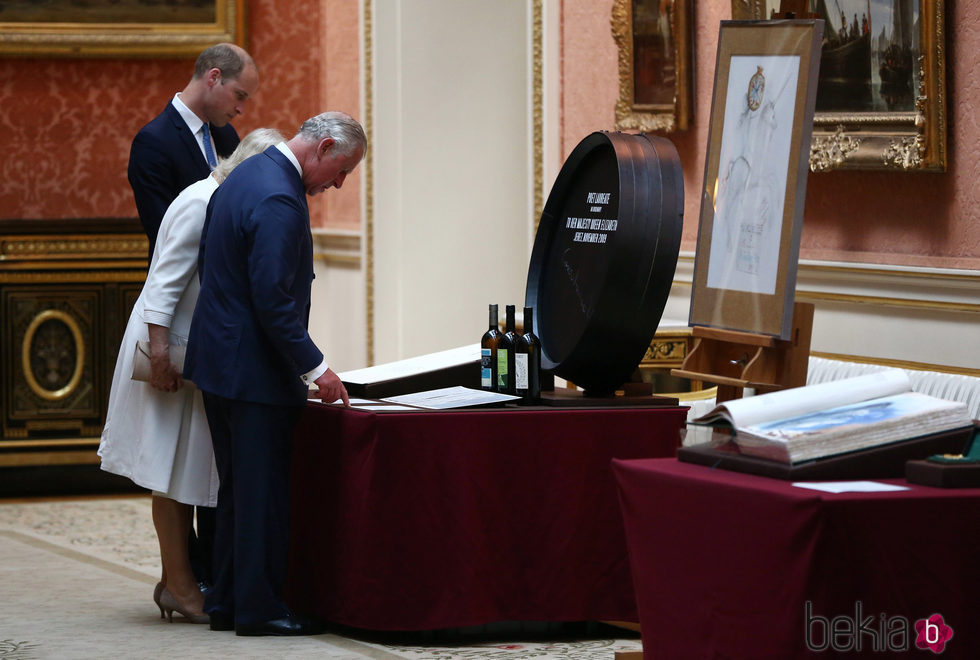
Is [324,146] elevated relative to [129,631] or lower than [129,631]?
elevated

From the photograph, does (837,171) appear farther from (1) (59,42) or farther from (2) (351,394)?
(1) (59,42)

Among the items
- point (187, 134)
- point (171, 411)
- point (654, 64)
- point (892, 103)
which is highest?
point (654, 64)

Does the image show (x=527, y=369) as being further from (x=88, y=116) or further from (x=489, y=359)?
(x=88, y=116)

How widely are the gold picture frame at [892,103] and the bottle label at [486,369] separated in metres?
1.72

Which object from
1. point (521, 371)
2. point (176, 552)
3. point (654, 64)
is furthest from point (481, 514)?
point (654, 64)

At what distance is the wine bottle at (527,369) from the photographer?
4477mm

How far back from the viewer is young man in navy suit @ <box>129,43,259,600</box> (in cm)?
535

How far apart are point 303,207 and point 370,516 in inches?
38.9

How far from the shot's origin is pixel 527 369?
4.48 metres

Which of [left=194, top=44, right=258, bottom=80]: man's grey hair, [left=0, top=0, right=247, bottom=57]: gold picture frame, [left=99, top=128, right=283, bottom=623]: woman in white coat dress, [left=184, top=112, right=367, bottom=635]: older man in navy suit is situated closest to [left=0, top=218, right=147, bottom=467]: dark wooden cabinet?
[left=0, top=0, right=247, bottom=57]: gold picture frame

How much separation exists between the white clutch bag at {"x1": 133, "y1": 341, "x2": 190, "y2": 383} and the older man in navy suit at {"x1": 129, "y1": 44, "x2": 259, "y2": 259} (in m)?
0.62

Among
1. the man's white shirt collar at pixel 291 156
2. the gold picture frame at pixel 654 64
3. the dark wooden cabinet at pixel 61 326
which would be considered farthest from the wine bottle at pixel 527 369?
the dark wooden cabinet at pixel 61 326

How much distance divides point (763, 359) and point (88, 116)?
594 centimetres

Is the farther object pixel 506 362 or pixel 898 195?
pixel 898 195
